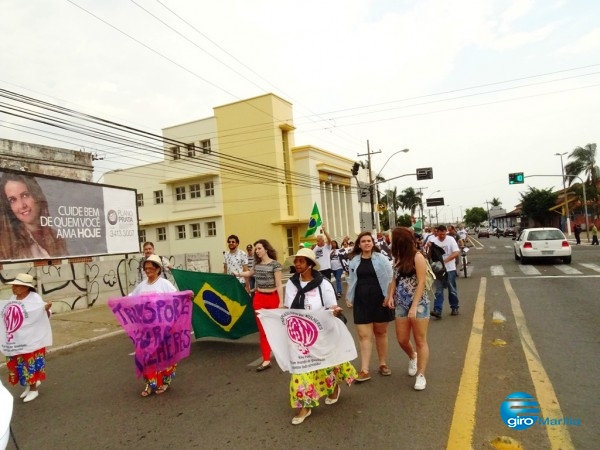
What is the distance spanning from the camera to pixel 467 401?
3977 millimetres

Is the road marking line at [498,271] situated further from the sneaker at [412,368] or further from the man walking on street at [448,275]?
the sneaker at [412,368]

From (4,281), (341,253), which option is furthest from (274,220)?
(4,281)

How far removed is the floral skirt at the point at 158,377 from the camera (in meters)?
4.89

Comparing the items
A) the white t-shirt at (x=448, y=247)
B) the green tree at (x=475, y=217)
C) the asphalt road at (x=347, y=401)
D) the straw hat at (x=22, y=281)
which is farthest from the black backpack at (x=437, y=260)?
the green tree at (x=475, y=217)

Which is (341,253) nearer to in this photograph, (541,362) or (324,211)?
(541,362)

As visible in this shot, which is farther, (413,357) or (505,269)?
(505,269)

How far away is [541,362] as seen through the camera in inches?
197

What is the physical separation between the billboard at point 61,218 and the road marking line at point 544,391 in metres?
12.4

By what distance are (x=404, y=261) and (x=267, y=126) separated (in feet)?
92.8

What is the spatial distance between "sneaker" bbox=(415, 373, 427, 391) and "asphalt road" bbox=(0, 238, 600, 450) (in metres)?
0.06

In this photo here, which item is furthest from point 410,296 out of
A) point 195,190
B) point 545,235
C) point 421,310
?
point 195,190

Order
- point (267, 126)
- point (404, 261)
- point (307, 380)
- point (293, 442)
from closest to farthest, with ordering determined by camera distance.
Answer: point (293, 442) < point (307, 380) < point (404, 261) < point (267, 126)

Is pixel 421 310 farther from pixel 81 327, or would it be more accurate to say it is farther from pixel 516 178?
pixel 516 178
